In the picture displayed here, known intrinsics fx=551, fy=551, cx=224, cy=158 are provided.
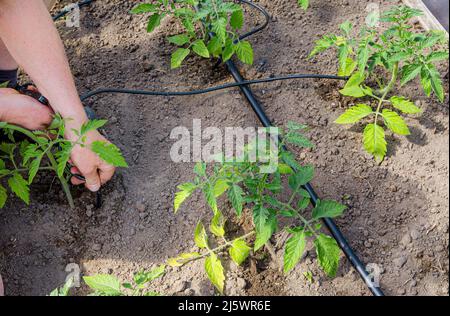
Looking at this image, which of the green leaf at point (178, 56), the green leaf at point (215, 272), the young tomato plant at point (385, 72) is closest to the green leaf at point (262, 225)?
the green leaf at point (215, 272)

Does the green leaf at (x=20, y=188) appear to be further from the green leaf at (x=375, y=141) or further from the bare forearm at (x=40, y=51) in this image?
the green leaf at (x=375, y=141)

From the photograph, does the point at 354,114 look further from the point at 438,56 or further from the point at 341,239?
the point at 341,239

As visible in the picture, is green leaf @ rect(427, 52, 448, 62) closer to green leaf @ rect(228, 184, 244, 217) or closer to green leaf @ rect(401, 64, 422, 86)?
green leaf @ rect(401, 64, 422, 86)

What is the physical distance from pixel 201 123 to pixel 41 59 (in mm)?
651

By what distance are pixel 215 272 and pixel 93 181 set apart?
0.50 metres

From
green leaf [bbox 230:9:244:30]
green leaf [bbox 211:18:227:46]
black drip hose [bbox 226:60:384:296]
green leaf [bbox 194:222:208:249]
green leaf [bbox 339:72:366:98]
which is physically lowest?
black drip hose [bbox 226:60:384:296]

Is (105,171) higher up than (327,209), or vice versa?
(105,171)

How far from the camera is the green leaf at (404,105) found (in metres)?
1.98

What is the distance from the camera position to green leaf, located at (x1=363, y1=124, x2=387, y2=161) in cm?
197

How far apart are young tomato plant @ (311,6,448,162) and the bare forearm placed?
0.87 m

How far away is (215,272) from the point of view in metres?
1.72

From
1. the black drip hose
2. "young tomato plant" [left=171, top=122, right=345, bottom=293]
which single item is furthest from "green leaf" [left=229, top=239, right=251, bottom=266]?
the black drip hose

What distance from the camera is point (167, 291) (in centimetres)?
180

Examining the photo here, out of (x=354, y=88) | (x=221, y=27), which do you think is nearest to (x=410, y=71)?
(x=354, y=88)
